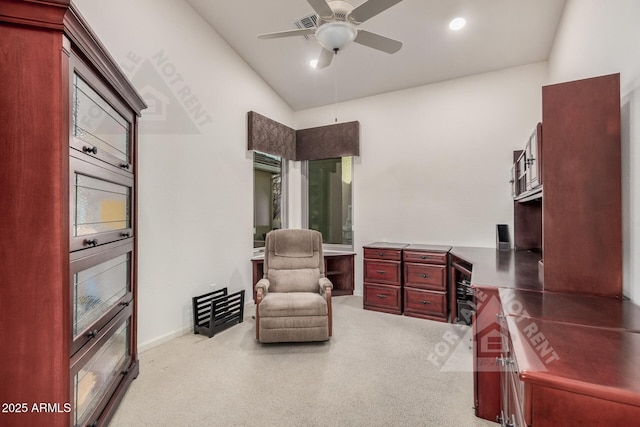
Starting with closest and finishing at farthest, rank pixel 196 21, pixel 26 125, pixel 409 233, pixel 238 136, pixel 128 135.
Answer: pixel 26 125, pixel 128 135, pixel 196 21, pixel 238 136, pixel 409 233

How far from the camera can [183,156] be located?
3.02 meters

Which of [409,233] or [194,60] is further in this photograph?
[409,233]

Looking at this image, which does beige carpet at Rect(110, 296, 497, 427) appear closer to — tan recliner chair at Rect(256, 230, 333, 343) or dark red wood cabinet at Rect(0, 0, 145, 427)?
tan recliner chair at Rect(256, 230, 333, 343)

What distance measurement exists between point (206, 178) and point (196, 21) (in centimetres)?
172

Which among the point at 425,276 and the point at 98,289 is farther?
the point at 425,276

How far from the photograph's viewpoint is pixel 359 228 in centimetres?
447

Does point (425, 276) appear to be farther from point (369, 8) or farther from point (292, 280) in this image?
point (369, 8)

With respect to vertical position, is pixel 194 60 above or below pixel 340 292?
above

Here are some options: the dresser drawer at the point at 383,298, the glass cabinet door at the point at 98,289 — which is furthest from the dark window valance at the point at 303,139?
the glass cabinet door at the point at 98,289

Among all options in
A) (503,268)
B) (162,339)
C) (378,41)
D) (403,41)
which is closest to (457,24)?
(403,41)

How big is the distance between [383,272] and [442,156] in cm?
175

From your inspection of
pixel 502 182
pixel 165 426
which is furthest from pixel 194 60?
pixel 502 182

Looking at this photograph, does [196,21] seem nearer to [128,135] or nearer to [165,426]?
[128,135]

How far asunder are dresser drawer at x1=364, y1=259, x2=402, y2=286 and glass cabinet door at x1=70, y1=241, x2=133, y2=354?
8.67ft
